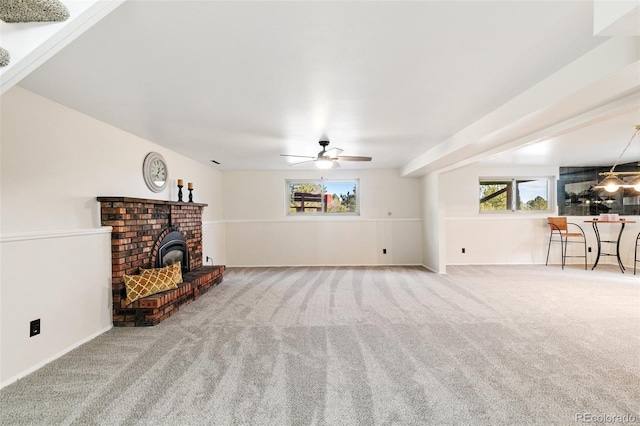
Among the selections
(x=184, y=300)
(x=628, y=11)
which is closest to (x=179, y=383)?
(x=184, y=300)

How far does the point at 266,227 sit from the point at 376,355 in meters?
4.91

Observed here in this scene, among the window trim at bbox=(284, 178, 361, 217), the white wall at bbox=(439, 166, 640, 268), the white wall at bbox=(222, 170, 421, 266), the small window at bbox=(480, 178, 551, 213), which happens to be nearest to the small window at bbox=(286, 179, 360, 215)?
the window trim at bbox=(284, 178, 361, 217)

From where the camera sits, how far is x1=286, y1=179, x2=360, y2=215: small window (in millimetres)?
7246

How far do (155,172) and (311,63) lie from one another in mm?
3263

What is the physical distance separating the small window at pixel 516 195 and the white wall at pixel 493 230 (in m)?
0.17

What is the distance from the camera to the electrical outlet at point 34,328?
2.38 metres

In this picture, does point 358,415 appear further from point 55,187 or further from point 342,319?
point 55,187

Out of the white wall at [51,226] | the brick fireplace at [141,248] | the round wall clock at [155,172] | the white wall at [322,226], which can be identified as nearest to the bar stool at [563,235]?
the white wall at [322,226]

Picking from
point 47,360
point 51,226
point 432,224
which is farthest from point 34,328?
point 432,224

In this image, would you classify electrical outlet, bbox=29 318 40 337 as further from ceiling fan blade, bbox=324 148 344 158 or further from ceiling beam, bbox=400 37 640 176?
ceiling beam, bbox=400 37 640 176

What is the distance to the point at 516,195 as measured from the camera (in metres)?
7.04

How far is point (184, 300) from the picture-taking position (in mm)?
3930

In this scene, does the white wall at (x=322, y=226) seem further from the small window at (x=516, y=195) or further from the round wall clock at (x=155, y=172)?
the round wall clock at (x=155, y=172)

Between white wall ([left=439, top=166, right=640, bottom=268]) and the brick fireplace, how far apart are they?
211 inches
